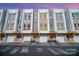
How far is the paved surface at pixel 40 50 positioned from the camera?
368 centimetres

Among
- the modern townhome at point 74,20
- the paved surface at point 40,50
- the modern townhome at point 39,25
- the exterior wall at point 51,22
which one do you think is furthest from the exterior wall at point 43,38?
the modern townhome at point 74,20

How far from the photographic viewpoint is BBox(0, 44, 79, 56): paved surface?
3.68 meters

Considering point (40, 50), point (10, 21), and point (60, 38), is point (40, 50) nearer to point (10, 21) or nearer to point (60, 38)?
point (60, 38)

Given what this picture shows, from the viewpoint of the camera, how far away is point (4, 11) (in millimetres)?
4230

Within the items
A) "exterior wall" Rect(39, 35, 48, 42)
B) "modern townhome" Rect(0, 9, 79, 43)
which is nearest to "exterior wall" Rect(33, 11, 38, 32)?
"modern townhome" Rect(0, 9, 79, 43)

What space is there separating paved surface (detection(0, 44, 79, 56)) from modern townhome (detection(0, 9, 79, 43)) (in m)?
0.18

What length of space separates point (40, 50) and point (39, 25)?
104cm

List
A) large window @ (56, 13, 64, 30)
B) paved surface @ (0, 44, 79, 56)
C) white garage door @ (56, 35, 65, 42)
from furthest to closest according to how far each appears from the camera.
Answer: large window @ (56, 13, 64, 30), white garage door @ (56, 35, 65, 42), paved surface @ (0, 44, 79, 56)

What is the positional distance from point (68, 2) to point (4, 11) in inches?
76.1

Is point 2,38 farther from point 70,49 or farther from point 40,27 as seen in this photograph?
point 70,49

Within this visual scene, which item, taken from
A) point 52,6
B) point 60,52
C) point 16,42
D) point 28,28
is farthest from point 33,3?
point 60,52

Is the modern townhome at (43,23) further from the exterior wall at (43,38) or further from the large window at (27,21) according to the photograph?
the large window at (27,21)

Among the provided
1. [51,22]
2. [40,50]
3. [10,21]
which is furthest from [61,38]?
[10,21]

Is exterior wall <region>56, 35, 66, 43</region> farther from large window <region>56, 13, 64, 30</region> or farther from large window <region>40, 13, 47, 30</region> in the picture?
large window <region>40, 13, 47, 30</region>
